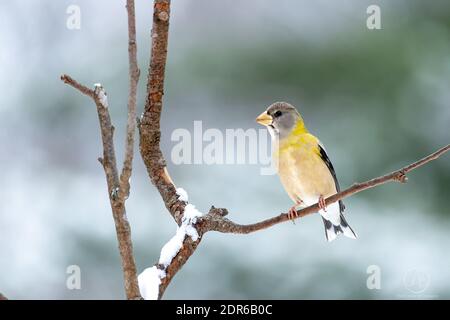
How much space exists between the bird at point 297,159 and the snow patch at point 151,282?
1376 mm

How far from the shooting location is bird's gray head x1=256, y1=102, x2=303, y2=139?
3949 millimetres

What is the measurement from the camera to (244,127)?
20.9 feet

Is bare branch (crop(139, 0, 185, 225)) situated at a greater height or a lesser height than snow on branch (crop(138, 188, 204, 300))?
greater

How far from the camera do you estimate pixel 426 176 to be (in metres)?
5.98

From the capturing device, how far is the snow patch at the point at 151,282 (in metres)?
2.41

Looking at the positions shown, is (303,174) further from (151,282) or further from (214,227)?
(151,282)

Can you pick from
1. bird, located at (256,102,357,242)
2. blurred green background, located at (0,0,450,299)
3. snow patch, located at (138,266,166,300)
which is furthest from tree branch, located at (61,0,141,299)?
blurred green background, located at (0,0,450,299)

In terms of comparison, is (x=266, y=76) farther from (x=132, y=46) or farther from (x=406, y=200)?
(x=132, y=46)

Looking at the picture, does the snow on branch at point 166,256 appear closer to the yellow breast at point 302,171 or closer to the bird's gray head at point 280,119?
the yellow breast at point 302,171

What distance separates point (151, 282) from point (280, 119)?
5.70 ft

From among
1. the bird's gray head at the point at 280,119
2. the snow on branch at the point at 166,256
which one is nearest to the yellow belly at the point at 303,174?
the bird's gray head at the point at 280,119

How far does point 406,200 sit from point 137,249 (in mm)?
2256

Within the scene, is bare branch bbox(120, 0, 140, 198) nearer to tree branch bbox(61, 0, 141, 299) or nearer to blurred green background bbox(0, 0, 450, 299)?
tree branch bbox(61, 0, 141, 299)
